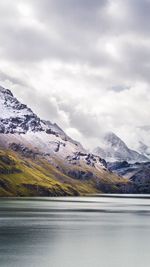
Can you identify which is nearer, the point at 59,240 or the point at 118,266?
the point at 118,266

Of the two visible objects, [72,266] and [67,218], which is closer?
[72,266]

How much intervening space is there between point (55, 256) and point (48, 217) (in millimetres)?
92420

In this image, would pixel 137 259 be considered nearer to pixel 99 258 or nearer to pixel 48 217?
pixel 99 258

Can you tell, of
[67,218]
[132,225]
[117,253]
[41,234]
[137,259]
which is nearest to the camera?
[137,259]

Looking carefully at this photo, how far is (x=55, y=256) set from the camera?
101750 millimetres

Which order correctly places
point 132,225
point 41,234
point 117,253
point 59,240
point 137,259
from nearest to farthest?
1. point 137,259
2. point 117,253
3. point 59,240
4. point 41,234
5. point 132,225

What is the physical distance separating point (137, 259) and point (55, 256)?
17.0m

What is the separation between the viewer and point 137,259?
330ft

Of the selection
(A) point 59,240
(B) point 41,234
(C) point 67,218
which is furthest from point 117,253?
(C) point 67,218

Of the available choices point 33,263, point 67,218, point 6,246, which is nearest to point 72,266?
point 33,263

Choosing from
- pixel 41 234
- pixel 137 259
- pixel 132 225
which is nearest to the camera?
pixel 137 259

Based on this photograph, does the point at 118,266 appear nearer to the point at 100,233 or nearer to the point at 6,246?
the point at 6,246

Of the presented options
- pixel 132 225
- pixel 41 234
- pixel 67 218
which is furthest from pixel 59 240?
pixel 67 218

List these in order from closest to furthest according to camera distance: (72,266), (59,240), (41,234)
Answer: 1. (72,266)
2. (59,240)
3. (41,234)
